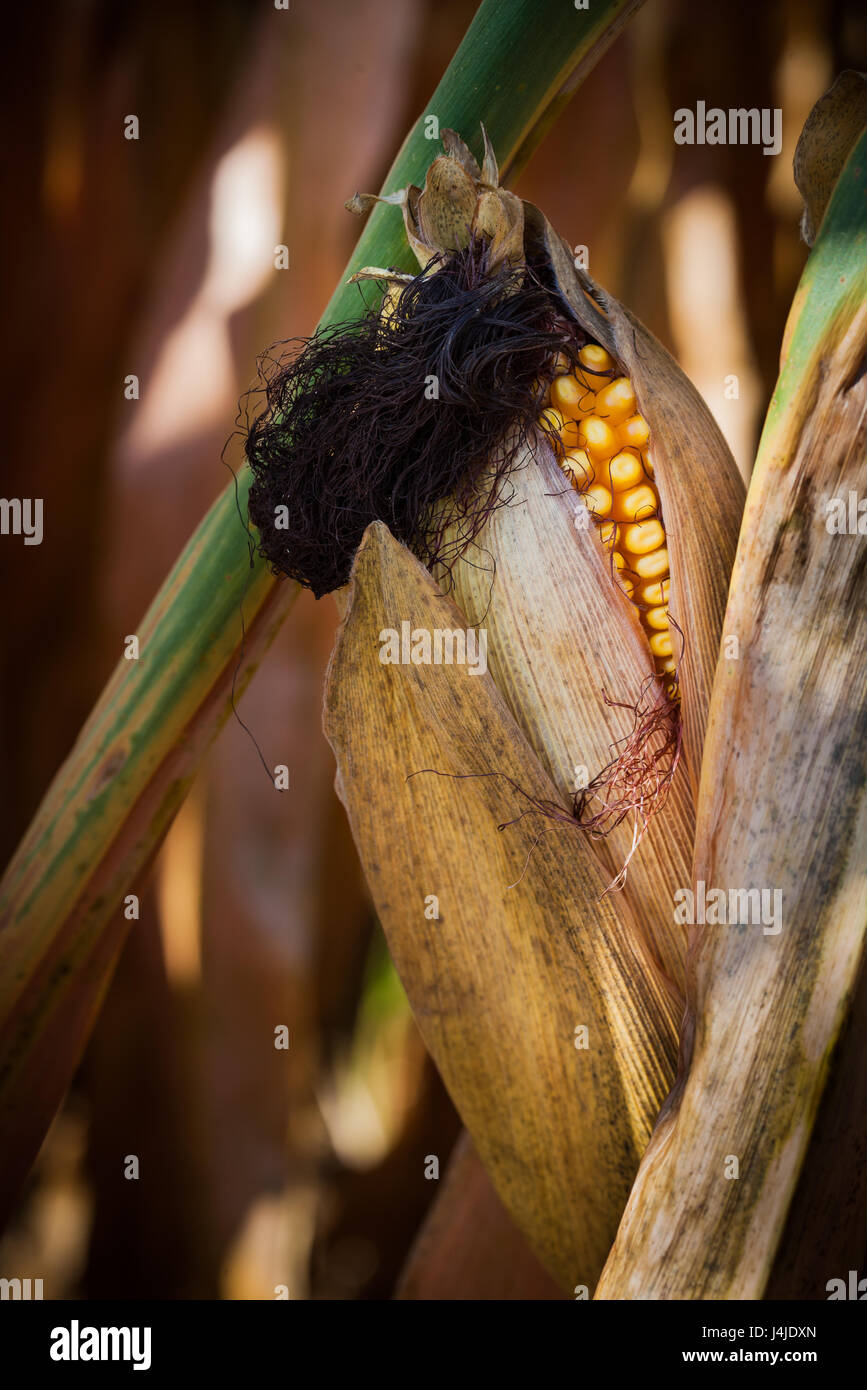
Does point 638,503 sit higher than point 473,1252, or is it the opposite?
point 638,503

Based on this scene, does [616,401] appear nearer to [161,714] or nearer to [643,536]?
[643,536]

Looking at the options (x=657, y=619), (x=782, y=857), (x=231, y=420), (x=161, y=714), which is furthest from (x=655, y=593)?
(x=231, y=420)

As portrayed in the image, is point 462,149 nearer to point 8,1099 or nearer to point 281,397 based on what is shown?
point 281,397

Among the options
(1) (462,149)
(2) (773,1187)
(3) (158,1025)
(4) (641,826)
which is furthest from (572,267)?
(3) (158,1025)

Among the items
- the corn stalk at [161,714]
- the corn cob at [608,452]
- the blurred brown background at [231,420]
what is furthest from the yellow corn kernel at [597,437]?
the blurred brown background at [231,420]

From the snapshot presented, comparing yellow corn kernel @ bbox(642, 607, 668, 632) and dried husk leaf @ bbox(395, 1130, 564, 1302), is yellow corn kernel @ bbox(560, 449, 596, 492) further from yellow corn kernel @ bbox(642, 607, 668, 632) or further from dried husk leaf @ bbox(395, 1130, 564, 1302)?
dried husk leaf @ bbox(395, 1130, 564, 1302)

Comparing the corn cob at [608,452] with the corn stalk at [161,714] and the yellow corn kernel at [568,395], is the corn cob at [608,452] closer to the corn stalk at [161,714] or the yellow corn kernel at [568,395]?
the yellow corn kernel at [568,395]
